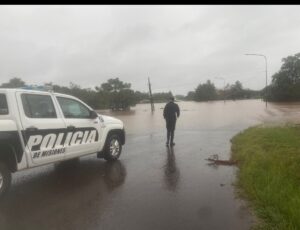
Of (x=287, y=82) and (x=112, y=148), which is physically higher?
(x=287, y=82)

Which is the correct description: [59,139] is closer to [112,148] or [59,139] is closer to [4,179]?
[4,179]

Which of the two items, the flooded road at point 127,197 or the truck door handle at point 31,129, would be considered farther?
the truck door handle at point 31,129

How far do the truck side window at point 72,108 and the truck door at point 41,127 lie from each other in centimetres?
28

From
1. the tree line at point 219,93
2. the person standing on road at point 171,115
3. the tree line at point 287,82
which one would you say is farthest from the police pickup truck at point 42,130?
the tree line at point 219,93

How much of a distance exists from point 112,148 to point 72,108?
6.06 feet

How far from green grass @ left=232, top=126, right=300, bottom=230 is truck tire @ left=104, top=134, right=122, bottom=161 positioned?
3.06 m

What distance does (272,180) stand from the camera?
6.11 metres

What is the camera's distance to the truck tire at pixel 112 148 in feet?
29.4

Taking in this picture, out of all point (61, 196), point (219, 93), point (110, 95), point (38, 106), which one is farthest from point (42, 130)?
point (219, 93)

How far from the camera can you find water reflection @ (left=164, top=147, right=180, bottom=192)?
666cm

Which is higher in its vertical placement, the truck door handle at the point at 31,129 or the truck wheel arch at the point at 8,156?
the truck door handle at the point at 31,129

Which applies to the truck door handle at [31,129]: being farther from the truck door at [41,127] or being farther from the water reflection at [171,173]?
the water reflection at [171,173]

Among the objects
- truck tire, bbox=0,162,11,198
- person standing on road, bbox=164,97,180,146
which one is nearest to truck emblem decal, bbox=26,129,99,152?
truck tire, bbox=0,162,11,198
